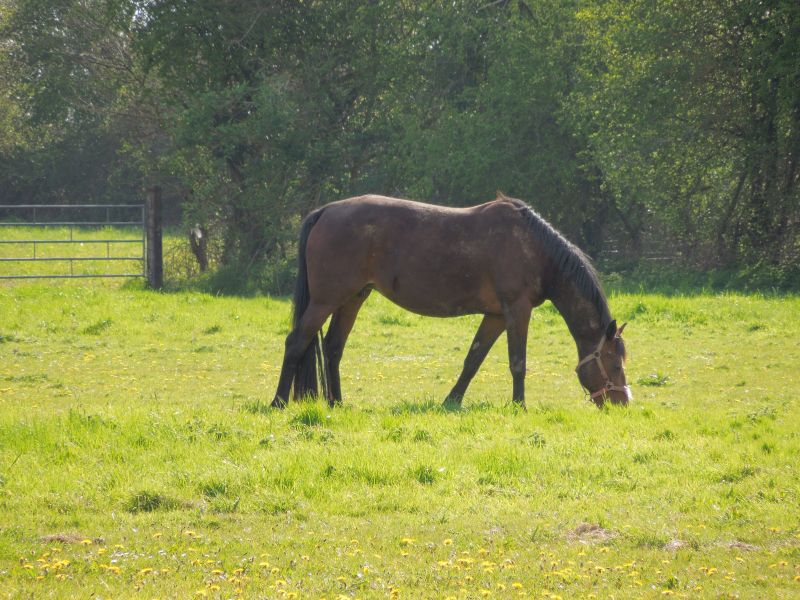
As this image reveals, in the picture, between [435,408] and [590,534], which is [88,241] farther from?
[590,534]

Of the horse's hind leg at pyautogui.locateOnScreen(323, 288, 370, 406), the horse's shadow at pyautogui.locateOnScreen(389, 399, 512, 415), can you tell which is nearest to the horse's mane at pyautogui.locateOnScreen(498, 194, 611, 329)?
the horse's shadow at pyautogui.locateOnScreen(389, 399, 512, 415)

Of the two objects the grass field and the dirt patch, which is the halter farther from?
the dirt patch

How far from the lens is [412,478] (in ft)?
22.7

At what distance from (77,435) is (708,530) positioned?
4922 millimetres

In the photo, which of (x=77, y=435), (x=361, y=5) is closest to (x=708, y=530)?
(x=77, y=435)

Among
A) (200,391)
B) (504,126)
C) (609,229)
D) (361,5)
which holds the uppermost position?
(361,5)

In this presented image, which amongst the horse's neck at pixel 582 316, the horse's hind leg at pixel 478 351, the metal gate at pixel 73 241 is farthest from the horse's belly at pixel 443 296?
the metal gate at pixel 73 241

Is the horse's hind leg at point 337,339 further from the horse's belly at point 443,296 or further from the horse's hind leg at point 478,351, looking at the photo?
the horse's hind leg at point 478,351

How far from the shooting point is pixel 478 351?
33.7ft

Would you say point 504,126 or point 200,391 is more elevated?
point 504,126

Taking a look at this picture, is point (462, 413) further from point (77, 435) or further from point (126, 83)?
point (126, 83)

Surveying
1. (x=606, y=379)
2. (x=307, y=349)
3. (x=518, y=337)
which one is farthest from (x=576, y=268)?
(x=307, y=349)

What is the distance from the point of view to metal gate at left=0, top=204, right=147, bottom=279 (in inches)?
880

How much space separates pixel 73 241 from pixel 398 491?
1769 centimetres
